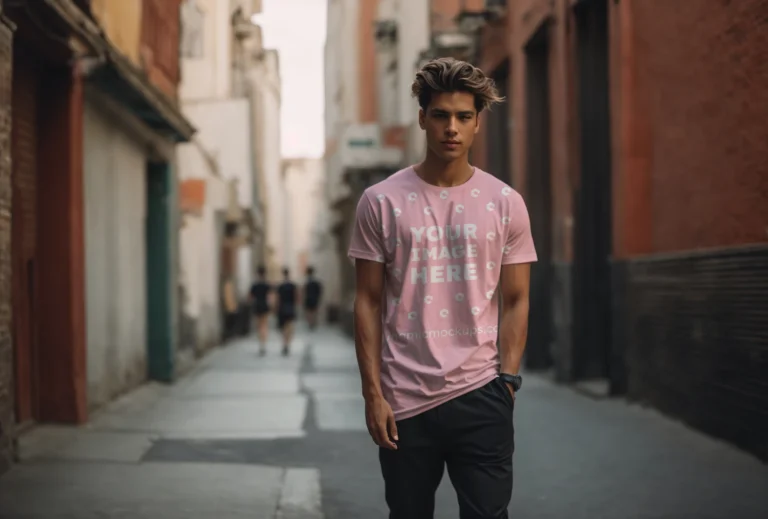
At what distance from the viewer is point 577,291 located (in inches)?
531

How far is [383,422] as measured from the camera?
3.40 m

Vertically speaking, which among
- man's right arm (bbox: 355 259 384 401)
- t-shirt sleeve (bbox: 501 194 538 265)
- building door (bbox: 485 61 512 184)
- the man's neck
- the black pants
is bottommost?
the black pants

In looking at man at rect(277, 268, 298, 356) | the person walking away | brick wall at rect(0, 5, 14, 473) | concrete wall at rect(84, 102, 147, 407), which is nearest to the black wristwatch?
brick wall at rect(0, 5, 14, 473)

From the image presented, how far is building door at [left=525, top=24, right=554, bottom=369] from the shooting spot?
15992 millimetres

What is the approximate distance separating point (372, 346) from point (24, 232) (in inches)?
273

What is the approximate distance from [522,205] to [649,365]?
7.27m

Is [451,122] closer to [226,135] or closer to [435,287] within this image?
[435,287]

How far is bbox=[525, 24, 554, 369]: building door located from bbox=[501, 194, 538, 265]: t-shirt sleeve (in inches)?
487

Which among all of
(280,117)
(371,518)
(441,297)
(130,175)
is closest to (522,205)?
(441,297)

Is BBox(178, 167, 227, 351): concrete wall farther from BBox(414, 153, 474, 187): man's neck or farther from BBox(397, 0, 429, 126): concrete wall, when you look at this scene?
BBox(414, 153, 474, 187): man's neck

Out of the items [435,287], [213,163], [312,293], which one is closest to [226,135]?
[213,163]

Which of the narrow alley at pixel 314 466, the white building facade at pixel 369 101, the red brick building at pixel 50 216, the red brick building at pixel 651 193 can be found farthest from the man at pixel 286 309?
the red brick building at pixel 50 216

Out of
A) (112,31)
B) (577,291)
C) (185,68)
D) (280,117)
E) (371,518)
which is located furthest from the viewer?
(280,117)

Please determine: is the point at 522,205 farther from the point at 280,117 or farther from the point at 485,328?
the point at 280,117
